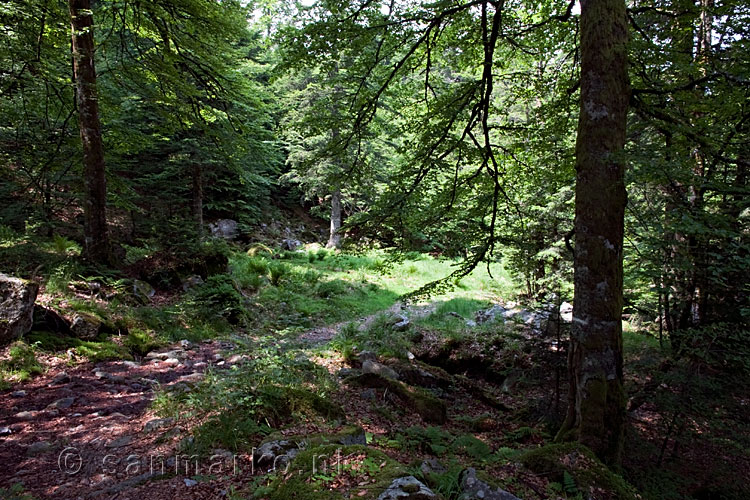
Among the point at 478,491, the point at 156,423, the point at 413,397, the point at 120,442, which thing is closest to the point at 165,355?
the point at 156,423

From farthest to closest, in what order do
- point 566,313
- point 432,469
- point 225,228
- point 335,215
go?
point 335,215
point 225,228
point 566,313
point 432,469

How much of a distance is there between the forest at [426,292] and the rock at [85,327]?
24mm

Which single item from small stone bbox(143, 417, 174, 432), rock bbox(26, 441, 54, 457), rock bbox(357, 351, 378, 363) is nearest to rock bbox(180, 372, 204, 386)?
small stone bbox(143, 417, 174, 432)

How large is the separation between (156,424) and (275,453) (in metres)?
1.48

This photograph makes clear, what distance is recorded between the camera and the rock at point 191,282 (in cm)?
947

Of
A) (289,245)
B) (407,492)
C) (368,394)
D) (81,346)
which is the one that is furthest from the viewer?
(289,245)

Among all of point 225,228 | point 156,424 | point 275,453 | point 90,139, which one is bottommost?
point 156,424

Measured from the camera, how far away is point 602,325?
370 cm

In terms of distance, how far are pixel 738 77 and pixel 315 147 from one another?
19866 mm

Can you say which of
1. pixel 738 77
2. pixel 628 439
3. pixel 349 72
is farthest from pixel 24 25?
pixel 628 439

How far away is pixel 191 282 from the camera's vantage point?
9.66 m

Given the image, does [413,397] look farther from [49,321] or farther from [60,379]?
[49,321]

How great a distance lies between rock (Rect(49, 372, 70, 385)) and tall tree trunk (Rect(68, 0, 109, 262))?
12.3 ft

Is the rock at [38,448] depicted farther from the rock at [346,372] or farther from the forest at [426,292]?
the rock at [346,372]
